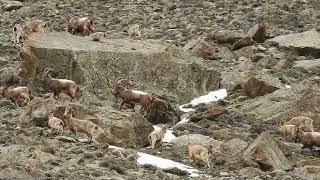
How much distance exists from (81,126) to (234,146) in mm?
3668

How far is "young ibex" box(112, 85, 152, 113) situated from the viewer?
63.8 feet

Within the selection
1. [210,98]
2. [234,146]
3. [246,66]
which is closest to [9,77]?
[210,98]

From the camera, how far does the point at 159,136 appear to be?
16672 millimetres

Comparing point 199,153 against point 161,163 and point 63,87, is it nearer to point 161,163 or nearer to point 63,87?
point 161,163

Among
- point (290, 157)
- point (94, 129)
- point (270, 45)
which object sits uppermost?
point (94, 129)

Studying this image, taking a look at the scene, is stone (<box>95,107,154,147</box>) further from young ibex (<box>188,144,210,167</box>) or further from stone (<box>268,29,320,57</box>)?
stone (<box>268,29,320,57</box>)

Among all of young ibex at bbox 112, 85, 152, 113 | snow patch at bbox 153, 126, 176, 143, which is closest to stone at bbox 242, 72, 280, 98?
young ibex at bbox 112, 85, 152, 113

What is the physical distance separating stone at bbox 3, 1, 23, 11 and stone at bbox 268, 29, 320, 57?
16.9 m

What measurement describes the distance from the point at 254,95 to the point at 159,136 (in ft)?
23.1

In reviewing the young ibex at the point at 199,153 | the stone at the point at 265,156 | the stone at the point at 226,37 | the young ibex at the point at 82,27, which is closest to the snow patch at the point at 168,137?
the young ibex at the point at 199,153

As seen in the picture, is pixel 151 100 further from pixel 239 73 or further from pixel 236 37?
pixel 236 37

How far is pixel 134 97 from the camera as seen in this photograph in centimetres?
1956

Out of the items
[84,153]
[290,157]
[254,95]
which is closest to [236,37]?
[254,95]

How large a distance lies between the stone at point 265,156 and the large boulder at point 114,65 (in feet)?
20.7
